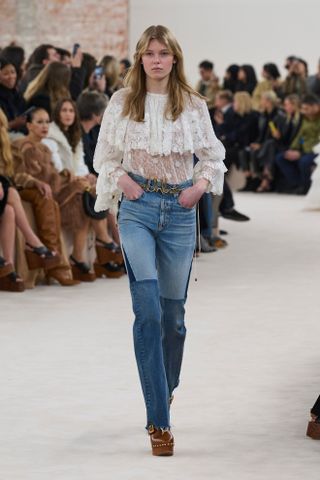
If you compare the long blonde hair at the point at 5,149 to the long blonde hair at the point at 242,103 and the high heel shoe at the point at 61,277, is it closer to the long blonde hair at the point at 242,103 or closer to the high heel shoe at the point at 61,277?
the high heel shoe at the point at 61,277

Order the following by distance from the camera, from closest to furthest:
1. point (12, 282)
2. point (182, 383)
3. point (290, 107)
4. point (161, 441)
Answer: point (161, 441)
point (182, 383)
point (12, 282)
point (290, 107)

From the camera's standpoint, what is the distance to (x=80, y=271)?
9367mm

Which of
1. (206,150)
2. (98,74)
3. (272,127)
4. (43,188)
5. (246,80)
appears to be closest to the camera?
(206,150)

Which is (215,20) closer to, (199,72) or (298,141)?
(199,72)

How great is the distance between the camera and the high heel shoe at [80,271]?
9.36 meters

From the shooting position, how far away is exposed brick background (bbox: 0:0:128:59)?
20500mm

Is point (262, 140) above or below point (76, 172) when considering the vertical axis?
below

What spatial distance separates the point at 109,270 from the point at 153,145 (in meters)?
4.77

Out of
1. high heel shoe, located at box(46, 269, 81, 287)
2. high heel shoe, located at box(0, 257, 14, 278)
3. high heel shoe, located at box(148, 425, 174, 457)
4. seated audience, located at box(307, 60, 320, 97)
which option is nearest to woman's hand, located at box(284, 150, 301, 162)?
seated audience, located at box(307, 60, 320, 97)

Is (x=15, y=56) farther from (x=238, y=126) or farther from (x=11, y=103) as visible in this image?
(x=238, y=126)

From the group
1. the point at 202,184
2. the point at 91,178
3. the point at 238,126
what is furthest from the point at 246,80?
the point at 202,184

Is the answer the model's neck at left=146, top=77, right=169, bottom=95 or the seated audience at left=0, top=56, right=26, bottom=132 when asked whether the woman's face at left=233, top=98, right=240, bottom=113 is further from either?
the model's neck at left=146, top=77, right=169, bottom=95

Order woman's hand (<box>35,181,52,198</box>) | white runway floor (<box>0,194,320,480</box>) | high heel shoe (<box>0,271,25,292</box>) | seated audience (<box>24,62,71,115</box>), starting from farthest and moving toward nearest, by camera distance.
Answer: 1. seated audience (<box>24,62,71,115</box>)
2. woman's hand (<box>35,181,52,198</box>)
3. high heel shoe (<box>0,271,25,292</box>)
4. white runway floor (<box>0,194,320,480</box>)

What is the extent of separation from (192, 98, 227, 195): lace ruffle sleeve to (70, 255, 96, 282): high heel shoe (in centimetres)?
441
